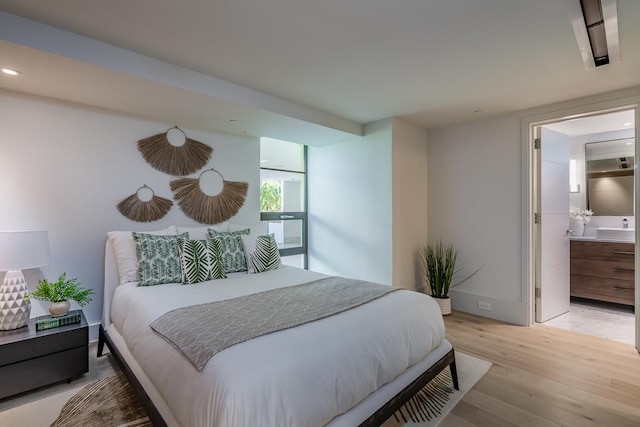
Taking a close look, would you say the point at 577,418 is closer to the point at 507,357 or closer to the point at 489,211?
the point at 507,357

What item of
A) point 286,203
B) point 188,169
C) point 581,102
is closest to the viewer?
point 581,102

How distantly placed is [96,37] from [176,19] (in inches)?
24.8

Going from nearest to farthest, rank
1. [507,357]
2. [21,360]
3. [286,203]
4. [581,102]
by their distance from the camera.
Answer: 1. [21,360]
2. [507,357]
3. [581,102]
4. [286,203]

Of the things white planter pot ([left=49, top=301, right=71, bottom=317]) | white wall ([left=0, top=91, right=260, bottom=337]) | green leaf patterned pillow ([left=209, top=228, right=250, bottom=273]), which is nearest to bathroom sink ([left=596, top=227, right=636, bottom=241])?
green leaf patterned pillow ([left=209, top=228, right=250, bottom=273])

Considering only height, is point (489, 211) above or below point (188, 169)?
below

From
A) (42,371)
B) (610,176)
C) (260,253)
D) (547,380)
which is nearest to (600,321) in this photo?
(547,380)

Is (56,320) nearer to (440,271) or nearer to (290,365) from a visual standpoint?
(290,365)

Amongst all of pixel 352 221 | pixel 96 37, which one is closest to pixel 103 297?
pixel 96 37

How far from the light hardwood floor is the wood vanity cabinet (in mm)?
1321

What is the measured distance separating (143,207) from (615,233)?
19.2ft

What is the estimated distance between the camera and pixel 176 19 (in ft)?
5.86

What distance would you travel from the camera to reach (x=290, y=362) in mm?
1213

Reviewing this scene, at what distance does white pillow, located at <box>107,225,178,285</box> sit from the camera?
2500mm

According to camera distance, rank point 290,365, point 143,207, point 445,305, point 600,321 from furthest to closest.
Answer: point 445,305, point 600,321, point 143,207, point 290,365
